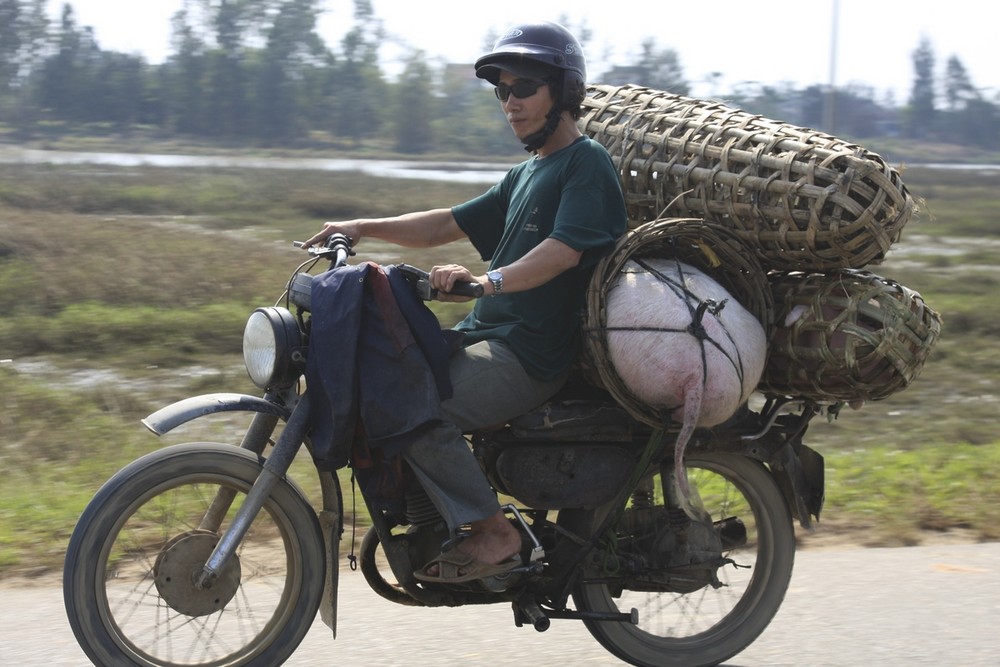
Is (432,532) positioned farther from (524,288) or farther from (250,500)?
(524,288)

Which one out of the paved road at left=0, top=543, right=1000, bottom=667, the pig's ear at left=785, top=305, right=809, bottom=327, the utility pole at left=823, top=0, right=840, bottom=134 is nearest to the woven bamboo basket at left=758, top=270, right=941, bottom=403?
the pig's ear at left=785, top=305, right=809, bottom=327

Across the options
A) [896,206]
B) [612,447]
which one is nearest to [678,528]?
[612,447]

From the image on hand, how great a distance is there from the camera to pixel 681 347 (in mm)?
3666

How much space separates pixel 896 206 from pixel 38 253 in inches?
439

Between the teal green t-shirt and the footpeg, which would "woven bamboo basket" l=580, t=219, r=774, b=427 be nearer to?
the teal green t-shirt

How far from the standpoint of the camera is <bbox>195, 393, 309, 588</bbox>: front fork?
3.55 meters

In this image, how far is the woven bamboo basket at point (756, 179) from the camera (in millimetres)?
3648

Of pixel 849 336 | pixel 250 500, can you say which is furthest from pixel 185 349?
pixel 849 336

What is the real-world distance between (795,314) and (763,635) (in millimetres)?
1223

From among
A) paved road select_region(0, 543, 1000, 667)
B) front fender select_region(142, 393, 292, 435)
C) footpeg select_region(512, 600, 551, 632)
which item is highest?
front fender select_region(142, 393, 292, 435)

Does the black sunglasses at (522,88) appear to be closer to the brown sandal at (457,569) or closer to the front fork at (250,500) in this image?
the front fork at (250,500)

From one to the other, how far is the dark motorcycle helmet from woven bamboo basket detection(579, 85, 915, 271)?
1.32 feet

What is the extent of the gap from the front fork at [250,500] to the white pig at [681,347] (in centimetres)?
93

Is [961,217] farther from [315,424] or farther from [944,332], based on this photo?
[315,424]
